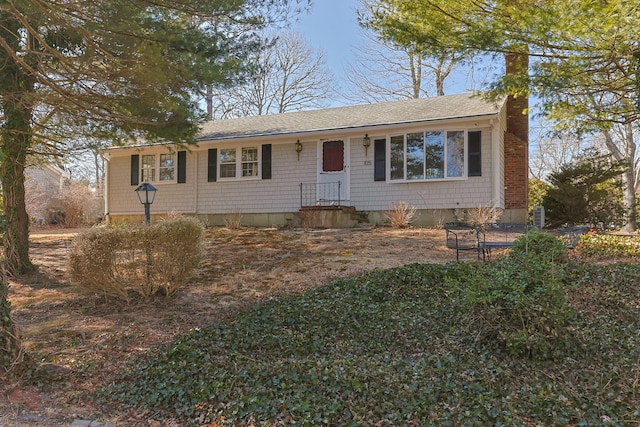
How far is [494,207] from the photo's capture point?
10938 mm

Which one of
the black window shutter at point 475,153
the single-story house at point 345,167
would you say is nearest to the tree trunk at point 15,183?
the single-story house at point 345,167

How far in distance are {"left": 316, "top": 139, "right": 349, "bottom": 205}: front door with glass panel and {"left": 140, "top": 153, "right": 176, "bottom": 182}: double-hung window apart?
527cm

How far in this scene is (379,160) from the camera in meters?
12.6

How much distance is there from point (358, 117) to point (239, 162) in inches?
159

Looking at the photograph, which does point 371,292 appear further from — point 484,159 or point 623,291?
point 484,159

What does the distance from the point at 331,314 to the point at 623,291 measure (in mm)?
3158

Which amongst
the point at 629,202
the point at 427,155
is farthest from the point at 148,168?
the point at 629,202

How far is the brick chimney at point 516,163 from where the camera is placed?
1250cm

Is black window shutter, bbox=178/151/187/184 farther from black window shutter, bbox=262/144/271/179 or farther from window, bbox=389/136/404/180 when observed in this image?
window, bbox=389/136/404/180

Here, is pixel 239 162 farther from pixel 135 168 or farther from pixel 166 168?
pixel 135 168

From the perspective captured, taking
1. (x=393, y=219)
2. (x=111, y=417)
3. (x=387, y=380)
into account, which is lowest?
(x=111, y=417)

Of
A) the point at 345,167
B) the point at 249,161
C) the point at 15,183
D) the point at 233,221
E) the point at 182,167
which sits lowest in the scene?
the point at 233,221

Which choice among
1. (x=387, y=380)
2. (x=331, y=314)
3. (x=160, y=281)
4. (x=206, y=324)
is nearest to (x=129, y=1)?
(x=160, y=281)

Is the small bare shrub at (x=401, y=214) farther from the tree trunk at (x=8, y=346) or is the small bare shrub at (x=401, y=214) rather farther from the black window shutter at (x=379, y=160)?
the tree trunk at (x=8, y=346)
